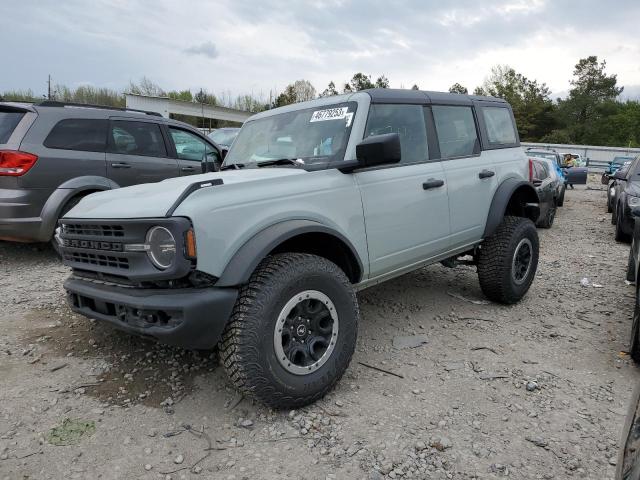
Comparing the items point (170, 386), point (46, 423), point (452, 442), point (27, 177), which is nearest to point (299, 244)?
point (170, 386)

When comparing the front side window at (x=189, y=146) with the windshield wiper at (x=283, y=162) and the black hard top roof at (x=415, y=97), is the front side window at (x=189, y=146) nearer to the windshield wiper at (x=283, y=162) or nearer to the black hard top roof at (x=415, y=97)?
the windshield wiper at (x=283, y=162)

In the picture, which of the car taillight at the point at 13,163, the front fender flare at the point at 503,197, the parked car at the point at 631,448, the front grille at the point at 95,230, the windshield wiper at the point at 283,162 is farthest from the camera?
the car taillight at the point at 13,163

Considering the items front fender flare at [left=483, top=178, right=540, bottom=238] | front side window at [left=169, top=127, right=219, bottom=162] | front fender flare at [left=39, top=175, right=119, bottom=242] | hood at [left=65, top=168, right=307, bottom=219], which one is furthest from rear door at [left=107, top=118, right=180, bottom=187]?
front fender flare at [left=483, top=178, right=540, bottom=238]

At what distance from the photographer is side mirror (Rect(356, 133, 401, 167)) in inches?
112

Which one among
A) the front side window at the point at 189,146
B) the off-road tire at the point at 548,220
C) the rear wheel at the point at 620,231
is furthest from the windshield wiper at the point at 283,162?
the off-road tire at the point at 548,220

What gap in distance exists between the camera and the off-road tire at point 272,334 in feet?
8.05

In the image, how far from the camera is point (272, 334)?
252 cm

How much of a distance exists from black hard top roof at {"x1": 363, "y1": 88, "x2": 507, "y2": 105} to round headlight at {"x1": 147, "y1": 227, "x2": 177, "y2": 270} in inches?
73.0

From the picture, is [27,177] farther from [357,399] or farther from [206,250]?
[357,399]

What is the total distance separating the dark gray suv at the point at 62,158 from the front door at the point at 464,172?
225 cm

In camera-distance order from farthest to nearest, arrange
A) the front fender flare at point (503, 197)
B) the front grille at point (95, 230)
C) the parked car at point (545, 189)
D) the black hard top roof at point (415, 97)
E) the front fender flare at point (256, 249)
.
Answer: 1. the parked car at point (545, 189)
2. the front fender flare at point (503, 197)
3. the black hard top roof at point (415, 97)
4. the front grille at point (95, 230)
5. the front fender flare at point (256, 249)

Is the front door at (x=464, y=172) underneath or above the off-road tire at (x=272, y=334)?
above

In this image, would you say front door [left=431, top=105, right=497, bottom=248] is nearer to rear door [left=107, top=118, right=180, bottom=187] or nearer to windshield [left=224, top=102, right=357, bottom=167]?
windshield [left=224, top=102, right=357, bottom=167]

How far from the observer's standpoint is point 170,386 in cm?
300
